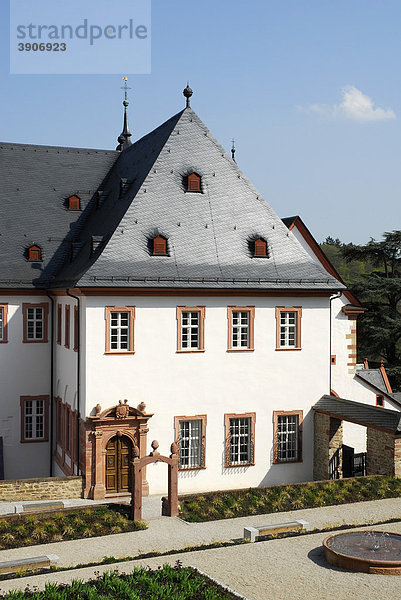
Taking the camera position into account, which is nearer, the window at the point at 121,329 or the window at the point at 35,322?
the window at the point at 121,329

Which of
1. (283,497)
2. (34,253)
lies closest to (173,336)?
(283,497)

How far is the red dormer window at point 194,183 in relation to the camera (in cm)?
2575

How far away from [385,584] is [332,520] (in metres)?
4.87

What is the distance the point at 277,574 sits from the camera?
586 inches

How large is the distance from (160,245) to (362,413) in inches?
336

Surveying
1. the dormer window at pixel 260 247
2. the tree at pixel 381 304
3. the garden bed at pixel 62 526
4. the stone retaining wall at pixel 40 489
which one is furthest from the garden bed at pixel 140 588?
the tree at pixel 381 304

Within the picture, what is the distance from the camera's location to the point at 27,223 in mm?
29547

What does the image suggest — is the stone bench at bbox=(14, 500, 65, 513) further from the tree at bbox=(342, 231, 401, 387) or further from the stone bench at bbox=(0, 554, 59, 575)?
the tree at bbox=(342, 231, 401, 387)

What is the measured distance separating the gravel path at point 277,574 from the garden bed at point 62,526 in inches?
103

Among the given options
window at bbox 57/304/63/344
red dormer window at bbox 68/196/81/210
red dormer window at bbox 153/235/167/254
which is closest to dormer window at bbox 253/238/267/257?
red dormer window at bbox 153/235/167/254

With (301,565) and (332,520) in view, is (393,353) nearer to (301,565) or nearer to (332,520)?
(332,520)

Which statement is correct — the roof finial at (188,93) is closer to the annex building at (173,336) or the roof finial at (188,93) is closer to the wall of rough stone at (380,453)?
the annex building at (173,336)

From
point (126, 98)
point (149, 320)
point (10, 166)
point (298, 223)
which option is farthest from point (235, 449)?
point (126, 98)

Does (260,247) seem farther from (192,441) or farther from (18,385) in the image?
(18,385)
